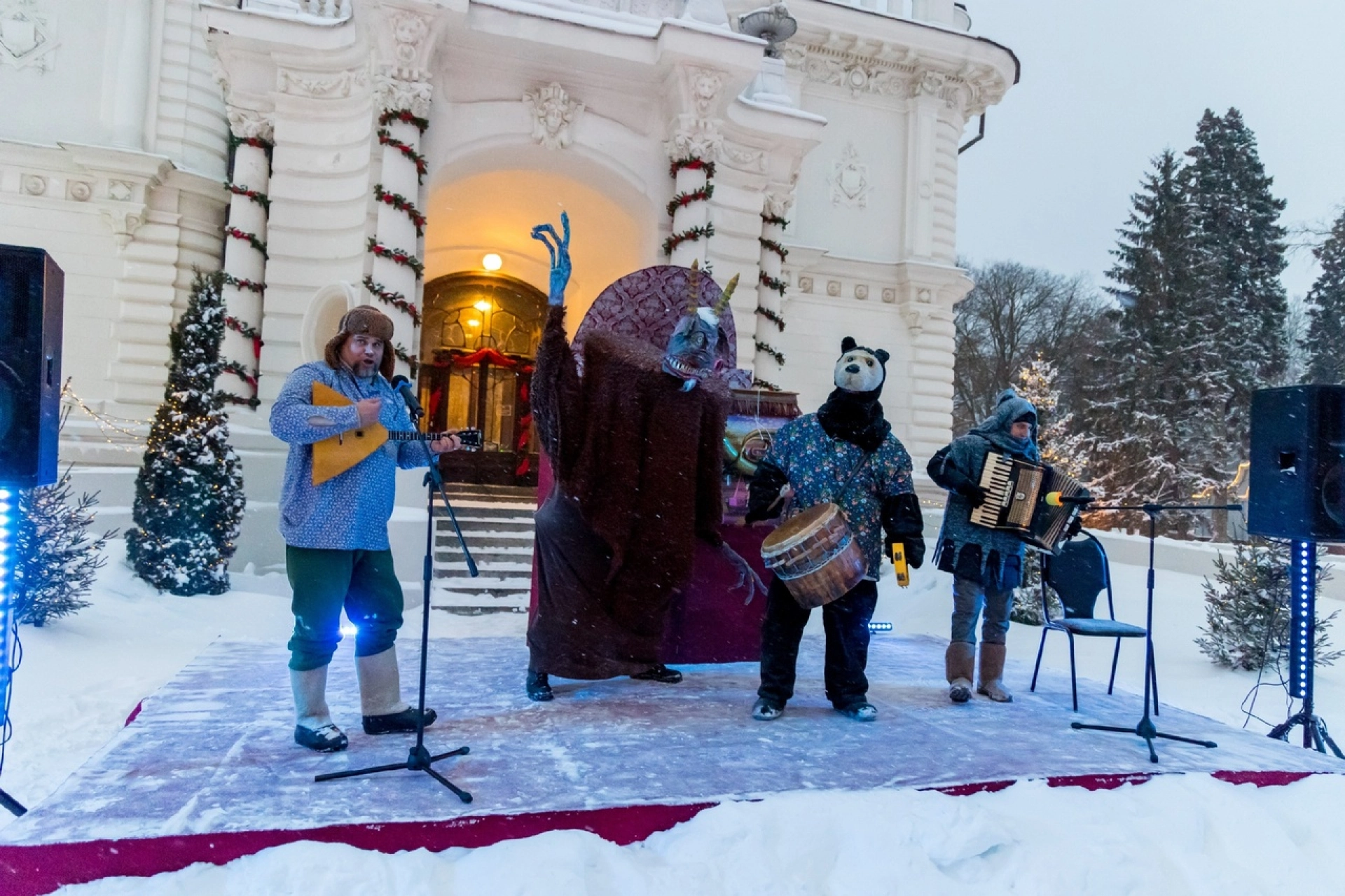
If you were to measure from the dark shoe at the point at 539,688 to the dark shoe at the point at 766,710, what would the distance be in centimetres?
109

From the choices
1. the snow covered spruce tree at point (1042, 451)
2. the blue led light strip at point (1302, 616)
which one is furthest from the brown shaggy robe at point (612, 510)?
the snow covered spruce tree at point (1042, 451)

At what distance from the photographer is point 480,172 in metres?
11.6

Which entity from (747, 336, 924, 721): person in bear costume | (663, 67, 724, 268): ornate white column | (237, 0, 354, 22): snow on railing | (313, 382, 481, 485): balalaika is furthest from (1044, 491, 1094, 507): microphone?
(237, 0, 354, 22): snow on railing

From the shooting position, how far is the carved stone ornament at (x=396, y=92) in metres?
9.92

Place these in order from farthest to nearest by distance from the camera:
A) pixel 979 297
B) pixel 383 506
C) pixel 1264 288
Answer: pixel 979 297
pixel 1264 288
pixel 383 506

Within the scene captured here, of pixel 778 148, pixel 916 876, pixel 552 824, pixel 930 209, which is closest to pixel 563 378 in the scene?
pixel 552 824

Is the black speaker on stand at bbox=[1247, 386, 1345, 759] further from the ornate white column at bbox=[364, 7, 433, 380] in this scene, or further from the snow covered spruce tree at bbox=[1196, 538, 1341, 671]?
the ornate white column at bbox=[364, 7, 433, 380]

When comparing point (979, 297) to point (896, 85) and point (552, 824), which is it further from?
point (552, 824)

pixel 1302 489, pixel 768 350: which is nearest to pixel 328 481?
pixel 1302 489

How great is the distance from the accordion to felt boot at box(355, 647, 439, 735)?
322 centimetres

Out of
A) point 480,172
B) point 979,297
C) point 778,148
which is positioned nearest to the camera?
point 480,172

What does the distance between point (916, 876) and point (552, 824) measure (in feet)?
4.06

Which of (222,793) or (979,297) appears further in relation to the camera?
(979,297)

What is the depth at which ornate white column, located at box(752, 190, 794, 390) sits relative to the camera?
12898 mm
